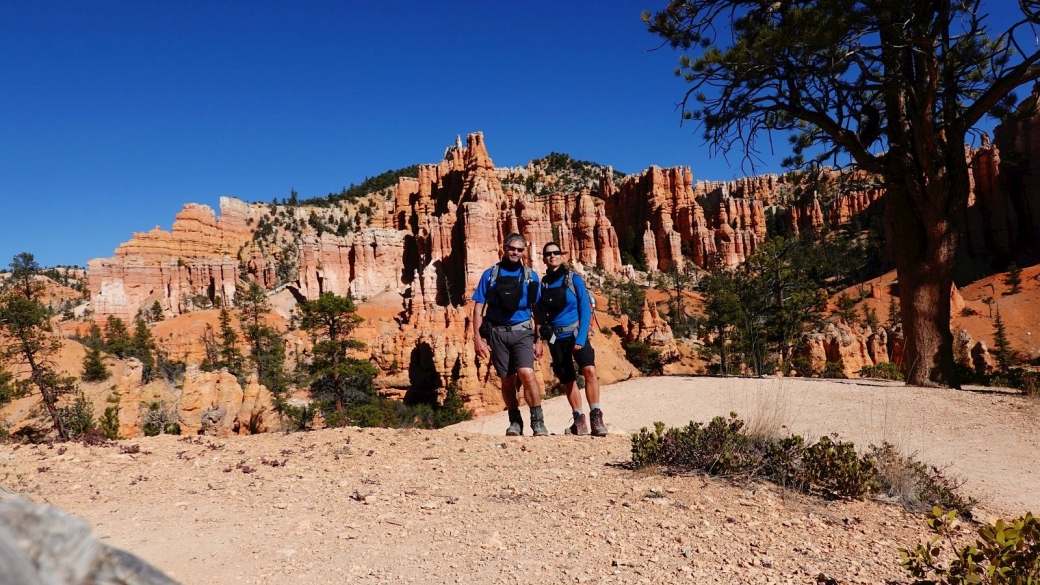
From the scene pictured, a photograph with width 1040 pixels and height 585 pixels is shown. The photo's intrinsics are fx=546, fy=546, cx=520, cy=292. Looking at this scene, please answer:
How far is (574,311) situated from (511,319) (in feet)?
2.18

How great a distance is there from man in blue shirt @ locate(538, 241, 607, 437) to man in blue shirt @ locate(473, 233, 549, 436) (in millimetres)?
175

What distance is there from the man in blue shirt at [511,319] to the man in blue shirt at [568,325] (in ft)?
0.57

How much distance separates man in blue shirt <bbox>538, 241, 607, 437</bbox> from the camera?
558cm

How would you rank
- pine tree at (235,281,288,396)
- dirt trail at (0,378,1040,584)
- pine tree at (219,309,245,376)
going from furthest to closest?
1. pine tree at (219,309,245,376)
2. pine tree at (235,281,288,396)
3. dirt trail at (0,378,1040,584)

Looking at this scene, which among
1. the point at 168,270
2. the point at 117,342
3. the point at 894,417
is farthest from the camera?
the point at 168,270

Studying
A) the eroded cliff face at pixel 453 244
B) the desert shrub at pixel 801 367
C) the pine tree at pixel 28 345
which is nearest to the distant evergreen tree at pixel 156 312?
the eroded cliff face at pixel 453 244

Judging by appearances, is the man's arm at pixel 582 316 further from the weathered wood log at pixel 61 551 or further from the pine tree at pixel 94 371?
the pine tree at pixel 94 371

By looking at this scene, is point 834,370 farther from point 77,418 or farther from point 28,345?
point 28,345

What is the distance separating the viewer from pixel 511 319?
18.4 ft

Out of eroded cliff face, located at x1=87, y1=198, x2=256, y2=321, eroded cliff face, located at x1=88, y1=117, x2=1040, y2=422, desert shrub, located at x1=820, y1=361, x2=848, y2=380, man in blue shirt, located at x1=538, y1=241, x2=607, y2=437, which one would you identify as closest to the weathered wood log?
man in blue shirt, located at x1=538, y1=241, x2=607, y2=437

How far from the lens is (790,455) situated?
151 inches

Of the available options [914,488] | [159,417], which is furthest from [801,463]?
[159,417]

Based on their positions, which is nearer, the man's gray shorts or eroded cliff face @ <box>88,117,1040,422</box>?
the man's gray shorts

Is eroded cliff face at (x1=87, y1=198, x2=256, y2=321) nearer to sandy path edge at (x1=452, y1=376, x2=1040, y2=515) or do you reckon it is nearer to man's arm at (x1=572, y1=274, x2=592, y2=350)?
sandy path edge at (x1=452, y1=376, x2=1040, y2=515)
